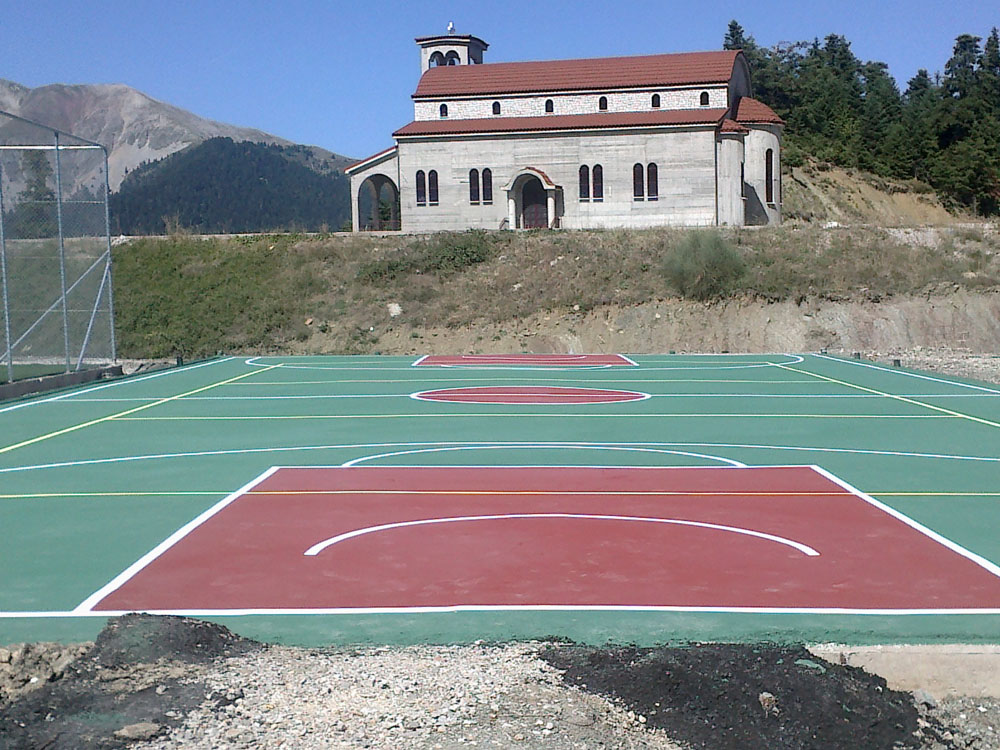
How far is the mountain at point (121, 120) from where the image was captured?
114562 millimetres

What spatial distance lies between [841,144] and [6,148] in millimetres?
Answer: 61103

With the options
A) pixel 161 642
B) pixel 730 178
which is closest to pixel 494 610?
pixel 161 642

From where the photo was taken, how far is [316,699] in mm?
5289

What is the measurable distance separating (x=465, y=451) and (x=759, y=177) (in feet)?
129

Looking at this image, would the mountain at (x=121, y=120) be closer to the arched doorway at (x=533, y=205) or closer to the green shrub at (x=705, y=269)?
the arched doorway at (x=533, y=205)

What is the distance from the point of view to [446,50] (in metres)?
57.7

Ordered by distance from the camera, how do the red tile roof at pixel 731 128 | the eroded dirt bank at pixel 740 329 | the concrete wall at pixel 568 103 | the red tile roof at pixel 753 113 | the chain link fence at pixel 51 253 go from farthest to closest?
the red tile roof at pixel 753 113 → the concrete wall at pixel 568 103 → the red tile roof at pixel 731 128 → the eroded dirt bank at pixel 740 329 → the chain link fence at pixel 51 253

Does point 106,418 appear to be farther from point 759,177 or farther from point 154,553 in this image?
point 759,177

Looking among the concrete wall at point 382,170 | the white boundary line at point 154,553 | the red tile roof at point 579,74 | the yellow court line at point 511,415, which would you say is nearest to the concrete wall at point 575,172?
the concrete wall at point 382,170

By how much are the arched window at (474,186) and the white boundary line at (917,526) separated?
3847 centimetres

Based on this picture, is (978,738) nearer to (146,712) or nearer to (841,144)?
(146,712)

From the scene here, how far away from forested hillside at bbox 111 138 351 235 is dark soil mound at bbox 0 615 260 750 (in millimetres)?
79086

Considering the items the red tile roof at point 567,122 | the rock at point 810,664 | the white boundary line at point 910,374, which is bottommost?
the white boundary line at point 910,374

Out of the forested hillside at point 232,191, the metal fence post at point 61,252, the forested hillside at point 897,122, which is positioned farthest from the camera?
the forested hillside at point 232,191
